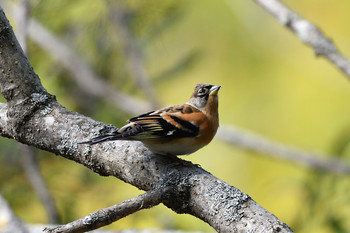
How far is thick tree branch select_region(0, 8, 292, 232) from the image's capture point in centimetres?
222

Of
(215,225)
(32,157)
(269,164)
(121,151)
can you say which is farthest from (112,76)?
(269,164)

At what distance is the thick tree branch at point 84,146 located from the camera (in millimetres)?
2217

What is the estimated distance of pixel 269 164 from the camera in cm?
988

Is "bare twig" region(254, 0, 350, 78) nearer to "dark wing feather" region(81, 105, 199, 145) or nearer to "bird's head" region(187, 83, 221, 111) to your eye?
"bird's head" region(187, 83, 221, 111)

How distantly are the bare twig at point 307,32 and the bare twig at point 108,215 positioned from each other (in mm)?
1519

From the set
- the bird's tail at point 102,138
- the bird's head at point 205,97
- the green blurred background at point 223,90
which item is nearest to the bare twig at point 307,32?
the bird's head at point 205,97

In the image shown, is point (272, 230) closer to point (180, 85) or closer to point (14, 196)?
point (14, 196)

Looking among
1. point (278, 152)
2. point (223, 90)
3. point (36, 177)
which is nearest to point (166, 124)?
point (36, 177)

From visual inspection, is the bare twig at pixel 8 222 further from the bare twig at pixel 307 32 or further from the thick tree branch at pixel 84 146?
the bare twig at pixel 307 32

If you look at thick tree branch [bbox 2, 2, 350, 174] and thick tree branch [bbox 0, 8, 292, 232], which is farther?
thick tree branch [bbox 2, 2, 350, 174]

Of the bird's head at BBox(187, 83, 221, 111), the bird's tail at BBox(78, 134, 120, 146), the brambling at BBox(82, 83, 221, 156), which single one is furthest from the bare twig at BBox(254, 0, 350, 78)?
the bird's tail at BBox(78, 134, 120, 146)

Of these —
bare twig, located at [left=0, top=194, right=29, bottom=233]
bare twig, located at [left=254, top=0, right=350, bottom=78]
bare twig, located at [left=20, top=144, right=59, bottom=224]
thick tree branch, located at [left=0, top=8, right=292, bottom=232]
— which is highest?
bare twig, located at [left=254, top=0, right=350, bottom=78]

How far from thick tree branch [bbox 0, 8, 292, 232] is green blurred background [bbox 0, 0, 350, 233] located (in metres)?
1.78

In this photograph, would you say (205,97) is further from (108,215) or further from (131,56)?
(131,56)
